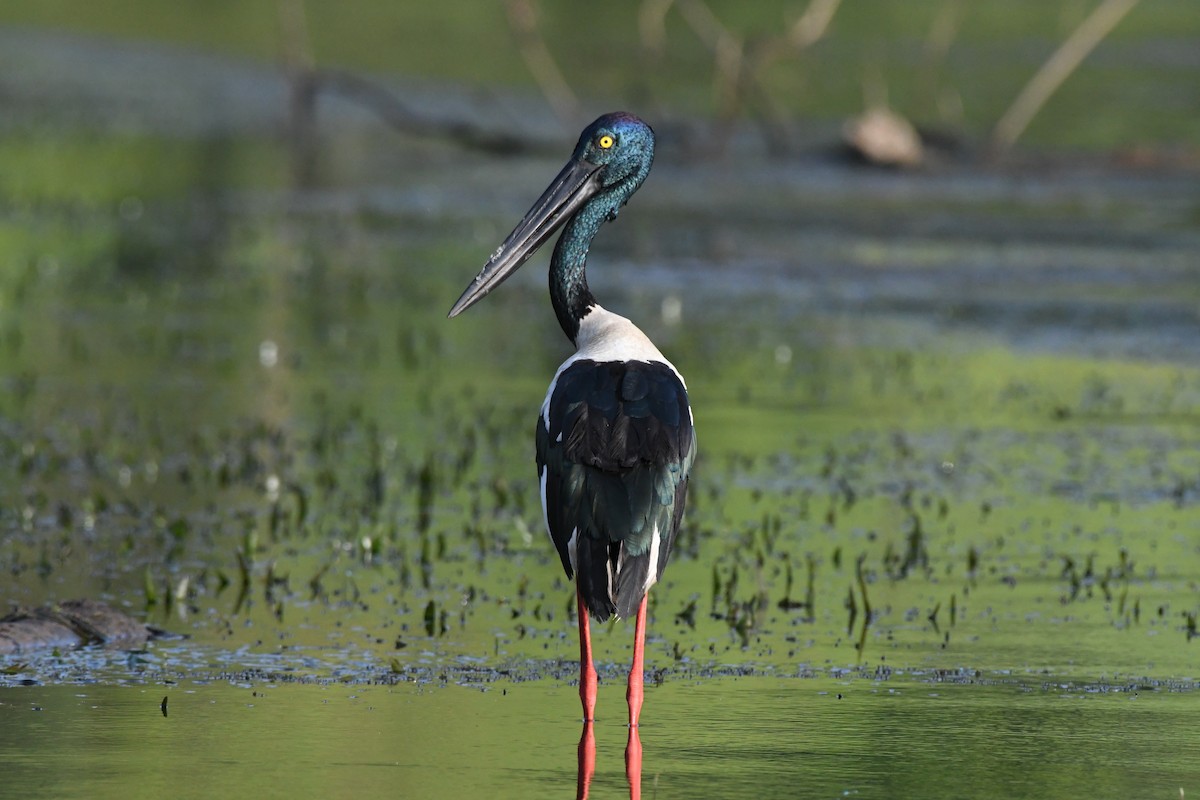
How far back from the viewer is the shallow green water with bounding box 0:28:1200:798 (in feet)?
20.9

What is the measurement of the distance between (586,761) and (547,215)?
2.38m

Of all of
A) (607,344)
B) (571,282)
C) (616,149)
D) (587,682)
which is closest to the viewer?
(587,682)

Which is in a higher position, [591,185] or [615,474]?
[591,185]

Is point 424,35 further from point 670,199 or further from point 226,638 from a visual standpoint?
point 226,638

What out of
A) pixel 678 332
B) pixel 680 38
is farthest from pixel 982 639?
pixel 680 38

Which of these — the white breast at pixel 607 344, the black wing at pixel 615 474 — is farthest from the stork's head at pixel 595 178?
the black wing at pixel 615 474

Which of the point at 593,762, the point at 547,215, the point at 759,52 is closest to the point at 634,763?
the point at 593,762

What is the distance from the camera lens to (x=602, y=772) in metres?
6.09

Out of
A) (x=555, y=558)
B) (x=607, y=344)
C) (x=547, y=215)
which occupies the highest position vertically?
(x=547, y=215)

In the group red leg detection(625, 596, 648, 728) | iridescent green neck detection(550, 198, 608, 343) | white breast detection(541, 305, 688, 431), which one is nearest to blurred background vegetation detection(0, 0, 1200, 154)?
iridescent green neck detection(550, 198, 608, 343)

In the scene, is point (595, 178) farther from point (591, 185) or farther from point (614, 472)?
point (614, 472)

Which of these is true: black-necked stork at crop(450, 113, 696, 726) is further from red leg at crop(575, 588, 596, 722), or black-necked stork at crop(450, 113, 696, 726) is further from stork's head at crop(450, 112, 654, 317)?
stork's head at crop(450, 112, 654, 317)

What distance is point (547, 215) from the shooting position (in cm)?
792

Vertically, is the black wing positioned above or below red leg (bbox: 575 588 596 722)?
above
